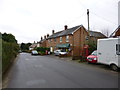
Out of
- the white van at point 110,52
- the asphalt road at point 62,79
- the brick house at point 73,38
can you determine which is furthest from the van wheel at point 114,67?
the brick house at point 73,38

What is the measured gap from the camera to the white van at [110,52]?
9164 mm

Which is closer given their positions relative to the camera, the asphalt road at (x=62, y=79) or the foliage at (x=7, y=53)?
the asphalt road at (x=62, y=79)

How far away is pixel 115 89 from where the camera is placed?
5203 millimetres

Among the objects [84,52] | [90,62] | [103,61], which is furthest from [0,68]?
[84,52]

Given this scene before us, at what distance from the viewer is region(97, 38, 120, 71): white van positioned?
9164 mm

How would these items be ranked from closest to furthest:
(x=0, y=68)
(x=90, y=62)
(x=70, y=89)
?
(x=70, y=89), (x=0, y=68), (x=90, y=62)

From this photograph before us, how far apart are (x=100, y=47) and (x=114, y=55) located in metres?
1.74

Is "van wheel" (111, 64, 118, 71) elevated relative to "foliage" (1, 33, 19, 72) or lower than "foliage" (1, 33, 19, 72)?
lower

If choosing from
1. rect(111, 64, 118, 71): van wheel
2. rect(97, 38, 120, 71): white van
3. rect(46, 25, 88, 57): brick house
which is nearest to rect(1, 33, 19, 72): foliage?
rect(97, 38, 120, 71): white van

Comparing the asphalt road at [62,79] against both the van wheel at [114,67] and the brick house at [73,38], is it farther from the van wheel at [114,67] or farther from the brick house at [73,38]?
the brick house at [73,38]

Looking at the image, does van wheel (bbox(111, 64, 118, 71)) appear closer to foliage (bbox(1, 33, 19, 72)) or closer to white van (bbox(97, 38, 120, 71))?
white van (bbox(97, 38, 120, 71))

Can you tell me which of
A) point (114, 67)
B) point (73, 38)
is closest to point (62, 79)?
point (114, 67)

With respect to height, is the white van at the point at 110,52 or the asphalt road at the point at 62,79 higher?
the white van at the point at 110,52

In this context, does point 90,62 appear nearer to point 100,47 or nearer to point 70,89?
point 100,47
